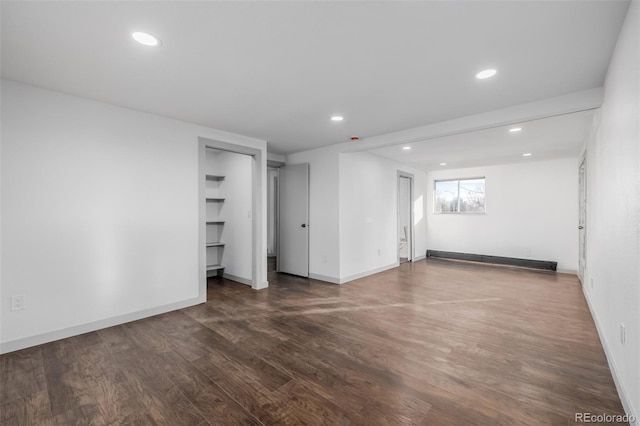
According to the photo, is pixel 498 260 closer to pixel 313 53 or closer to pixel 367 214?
pixel 367 214

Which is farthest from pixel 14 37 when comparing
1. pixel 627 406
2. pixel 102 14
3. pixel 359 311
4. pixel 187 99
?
pixel 627 406

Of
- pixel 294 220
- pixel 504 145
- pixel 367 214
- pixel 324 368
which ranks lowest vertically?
pixel 324 368

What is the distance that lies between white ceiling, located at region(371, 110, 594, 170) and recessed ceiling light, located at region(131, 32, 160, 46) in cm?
387

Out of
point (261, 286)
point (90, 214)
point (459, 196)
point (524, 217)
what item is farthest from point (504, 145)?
point (90, 214)

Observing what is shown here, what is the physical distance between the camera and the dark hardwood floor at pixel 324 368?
1804 millimetres

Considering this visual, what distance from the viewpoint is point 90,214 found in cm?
302

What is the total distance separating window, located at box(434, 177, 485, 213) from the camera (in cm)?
735

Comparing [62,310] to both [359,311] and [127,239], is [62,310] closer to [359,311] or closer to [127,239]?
[127,239]

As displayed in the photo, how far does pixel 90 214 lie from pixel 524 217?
7.99 meters

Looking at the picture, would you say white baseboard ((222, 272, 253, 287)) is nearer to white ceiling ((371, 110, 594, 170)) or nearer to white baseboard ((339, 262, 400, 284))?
white baseboard ((339, 262, 400, 284))

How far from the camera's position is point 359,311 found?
143 inches

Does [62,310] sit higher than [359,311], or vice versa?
[62,310]

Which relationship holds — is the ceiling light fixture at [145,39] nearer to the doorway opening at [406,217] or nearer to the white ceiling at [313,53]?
the white ceiling at [313,53]

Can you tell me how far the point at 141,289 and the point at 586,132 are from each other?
251 inches
